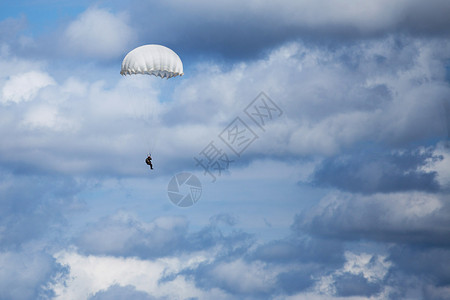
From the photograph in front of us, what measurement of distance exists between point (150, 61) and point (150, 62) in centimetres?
16

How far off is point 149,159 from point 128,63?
53.0 ft

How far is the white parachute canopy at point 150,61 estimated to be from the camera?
12644cm

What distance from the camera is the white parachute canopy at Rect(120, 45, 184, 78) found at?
126 meters

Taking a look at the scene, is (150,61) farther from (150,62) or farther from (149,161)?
(149,161)

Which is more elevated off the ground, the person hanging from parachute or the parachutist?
the person hanging from parachute

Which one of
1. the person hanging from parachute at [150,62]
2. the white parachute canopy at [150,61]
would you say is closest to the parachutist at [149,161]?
the person hanging from parachute at [150,62]

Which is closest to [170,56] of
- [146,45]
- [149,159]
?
[146,45]

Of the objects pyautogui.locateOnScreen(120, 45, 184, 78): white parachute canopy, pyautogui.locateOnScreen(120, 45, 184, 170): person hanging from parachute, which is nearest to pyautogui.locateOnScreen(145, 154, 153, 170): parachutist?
pyautogui.locateOnScreen(120, 45, 184, 170): person hanging from parachute

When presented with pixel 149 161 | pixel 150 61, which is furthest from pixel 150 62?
pixel 149 161

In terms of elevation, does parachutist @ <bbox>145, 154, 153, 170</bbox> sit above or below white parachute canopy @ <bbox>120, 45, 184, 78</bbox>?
below

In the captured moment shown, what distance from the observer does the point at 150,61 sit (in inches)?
4983

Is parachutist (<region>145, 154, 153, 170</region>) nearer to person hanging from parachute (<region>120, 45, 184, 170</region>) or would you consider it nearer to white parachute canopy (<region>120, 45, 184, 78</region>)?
person hanging from parachute (<region>120, 45, 184, 170</region>)

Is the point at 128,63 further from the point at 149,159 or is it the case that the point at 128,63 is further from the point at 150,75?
the point at 149,159

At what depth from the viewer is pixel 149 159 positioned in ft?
420
